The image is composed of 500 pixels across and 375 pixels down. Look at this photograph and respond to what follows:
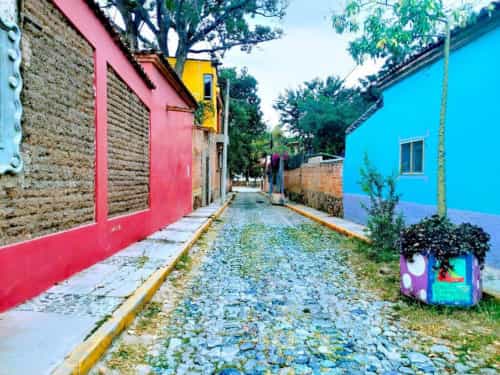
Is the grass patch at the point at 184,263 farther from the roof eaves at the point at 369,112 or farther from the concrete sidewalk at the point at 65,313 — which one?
the roof eaves at the point at 369,112

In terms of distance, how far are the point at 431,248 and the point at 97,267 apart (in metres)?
4.61

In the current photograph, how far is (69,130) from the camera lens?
4852mm

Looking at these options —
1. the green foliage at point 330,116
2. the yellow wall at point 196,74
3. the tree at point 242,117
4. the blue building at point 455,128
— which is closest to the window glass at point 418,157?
the blue building at point 455,128

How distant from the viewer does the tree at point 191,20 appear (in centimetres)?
1739

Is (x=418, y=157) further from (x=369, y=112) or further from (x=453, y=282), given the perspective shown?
(x=453, y=282)

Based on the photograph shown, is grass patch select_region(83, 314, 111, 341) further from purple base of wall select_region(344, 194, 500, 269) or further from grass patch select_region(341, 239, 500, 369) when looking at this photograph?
purple base of wall select_region(344, 194, 500, 269)

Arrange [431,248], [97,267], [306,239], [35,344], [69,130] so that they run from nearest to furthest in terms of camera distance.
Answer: [35,344]
[431,248]
[69,130]
[97,267]
[306,239]

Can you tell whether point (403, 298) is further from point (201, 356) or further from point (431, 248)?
point (201, 356)

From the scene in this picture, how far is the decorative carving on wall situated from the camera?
347 centimetres

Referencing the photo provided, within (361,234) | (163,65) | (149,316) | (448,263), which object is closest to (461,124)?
(448,263)

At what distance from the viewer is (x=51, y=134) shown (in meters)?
4.41

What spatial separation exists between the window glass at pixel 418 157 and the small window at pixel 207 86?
1548cm

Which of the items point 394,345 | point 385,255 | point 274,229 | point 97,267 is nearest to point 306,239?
point 274,229

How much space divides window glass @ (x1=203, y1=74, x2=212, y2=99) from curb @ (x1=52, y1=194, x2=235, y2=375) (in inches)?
698
